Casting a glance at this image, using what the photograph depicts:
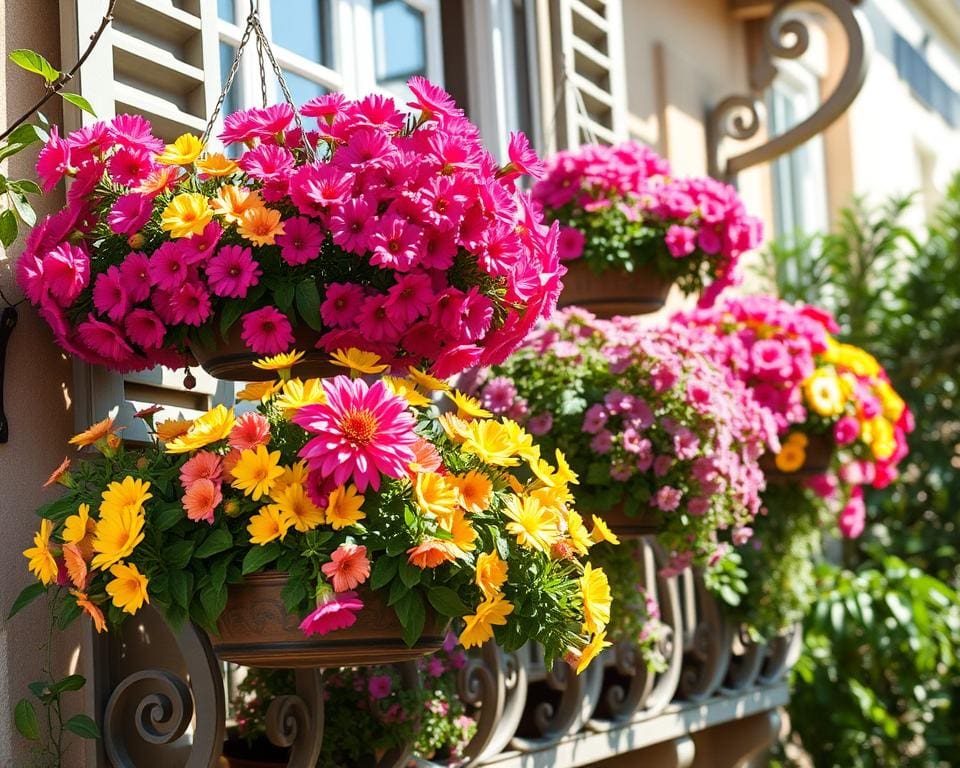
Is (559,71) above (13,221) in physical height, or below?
above

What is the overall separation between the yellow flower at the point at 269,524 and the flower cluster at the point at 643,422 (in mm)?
1009

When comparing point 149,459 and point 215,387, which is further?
point 215,387

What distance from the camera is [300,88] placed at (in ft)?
9.83

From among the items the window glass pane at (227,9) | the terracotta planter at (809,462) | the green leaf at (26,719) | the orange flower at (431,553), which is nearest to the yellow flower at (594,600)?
the orange flower at (431,553)

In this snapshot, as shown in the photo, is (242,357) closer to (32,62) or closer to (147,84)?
(32,62)

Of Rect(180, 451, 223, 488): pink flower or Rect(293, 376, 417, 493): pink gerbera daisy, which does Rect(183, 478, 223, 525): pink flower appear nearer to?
Rect(180, 451, 223, 488): pink flower

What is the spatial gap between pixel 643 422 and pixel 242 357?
933mm

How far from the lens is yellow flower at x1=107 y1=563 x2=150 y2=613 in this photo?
1690 mm

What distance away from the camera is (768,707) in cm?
367

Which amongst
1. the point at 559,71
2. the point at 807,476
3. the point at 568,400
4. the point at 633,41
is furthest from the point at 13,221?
the point at 633,41

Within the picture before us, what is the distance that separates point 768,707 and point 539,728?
1063 millimetres

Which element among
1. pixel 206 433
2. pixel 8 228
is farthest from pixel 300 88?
pixel 206 433

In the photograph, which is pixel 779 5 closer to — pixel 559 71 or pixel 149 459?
pixel 559 71

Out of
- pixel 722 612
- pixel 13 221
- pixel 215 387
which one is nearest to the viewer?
pixel 13 221
